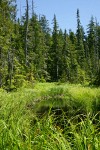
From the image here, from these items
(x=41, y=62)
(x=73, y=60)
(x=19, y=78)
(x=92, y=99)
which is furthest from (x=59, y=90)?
(x=73, y=60)

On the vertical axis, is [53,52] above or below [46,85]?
above

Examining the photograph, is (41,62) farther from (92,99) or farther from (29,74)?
(92,99)

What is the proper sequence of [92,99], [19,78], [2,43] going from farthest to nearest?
[19,78], [2,43], [92,99]

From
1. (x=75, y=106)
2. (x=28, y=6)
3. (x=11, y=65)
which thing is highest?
(x=28, y=6)

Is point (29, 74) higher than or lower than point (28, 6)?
lower

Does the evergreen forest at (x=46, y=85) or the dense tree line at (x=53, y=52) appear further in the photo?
→ the dense tree line at (x=53, y=52)

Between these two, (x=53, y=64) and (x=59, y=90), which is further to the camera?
(x=53, y=64)

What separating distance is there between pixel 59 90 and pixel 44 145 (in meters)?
21.7

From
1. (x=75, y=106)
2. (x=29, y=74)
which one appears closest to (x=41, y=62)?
(x=29, y=74)

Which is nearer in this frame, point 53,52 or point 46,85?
point 46,85

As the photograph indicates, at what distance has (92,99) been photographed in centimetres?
1756

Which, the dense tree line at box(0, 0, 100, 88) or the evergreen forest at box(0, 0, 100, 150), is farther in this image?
the dense tree line at box(0, 0, 100, 88)

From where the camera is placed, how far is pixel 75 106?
1812 cm

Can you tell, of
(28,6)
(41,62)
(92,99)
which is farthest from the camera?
(41,62)
